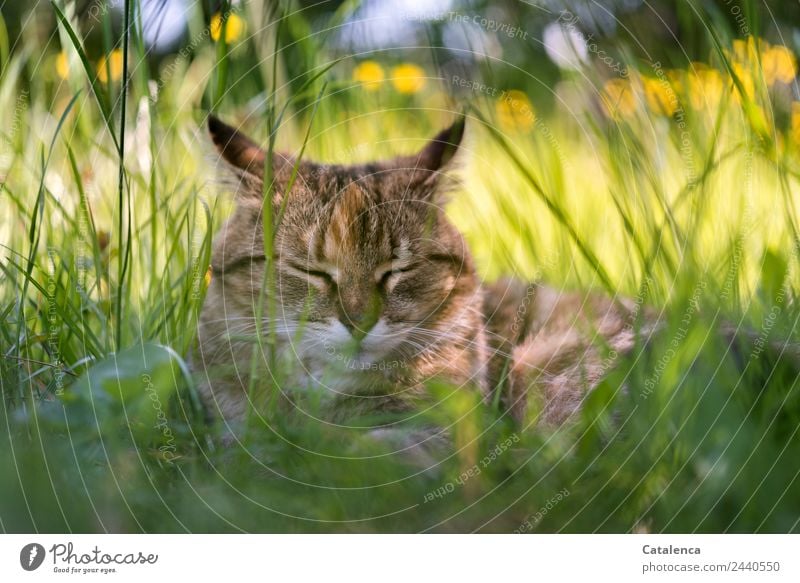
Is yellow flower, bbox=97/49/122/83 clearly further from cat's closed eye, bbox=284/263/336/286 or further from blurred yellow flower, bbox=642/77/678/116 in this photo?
blurred yellow flower, bbox=642/77/678/116

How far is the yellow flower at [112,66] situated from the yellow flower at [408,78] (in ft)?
2.69

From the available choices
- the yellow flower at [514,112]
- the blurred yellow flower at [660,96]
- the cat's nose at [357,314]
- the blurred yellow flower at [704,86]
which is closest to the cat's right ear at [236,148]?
the cat's nose at [357,314]

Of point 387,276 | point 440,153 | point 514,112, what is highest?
point 514,112

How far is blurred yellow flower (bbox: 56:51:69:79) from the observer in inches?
85.0

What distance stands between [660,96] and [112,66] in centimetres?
148

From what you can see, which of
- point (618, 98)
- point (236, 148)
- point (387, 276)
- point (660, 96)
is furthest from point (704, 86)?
point (236, 148)

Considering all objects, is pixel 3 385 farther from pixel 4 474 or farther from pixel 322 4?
pixel 322 4

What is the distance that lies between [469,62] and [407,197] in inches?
20.6

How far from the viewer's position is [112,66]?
199cm

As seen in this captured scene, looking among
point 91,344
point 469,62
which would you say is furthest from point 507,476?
point 469,62

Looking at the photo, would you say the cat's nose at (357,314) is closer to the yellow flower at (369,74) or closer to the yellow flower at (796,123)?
the yellow flower at (369,74)

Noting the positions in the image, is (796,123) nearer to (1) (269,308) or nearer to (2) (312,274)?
(2) (312,274)

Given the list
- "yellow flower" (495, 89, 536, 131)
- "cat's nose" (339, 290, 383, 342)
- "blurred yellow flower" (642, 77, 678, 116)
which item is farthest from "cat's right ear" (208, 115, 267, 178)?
"blurred yellow flower" (642, 77, 678, 116)
